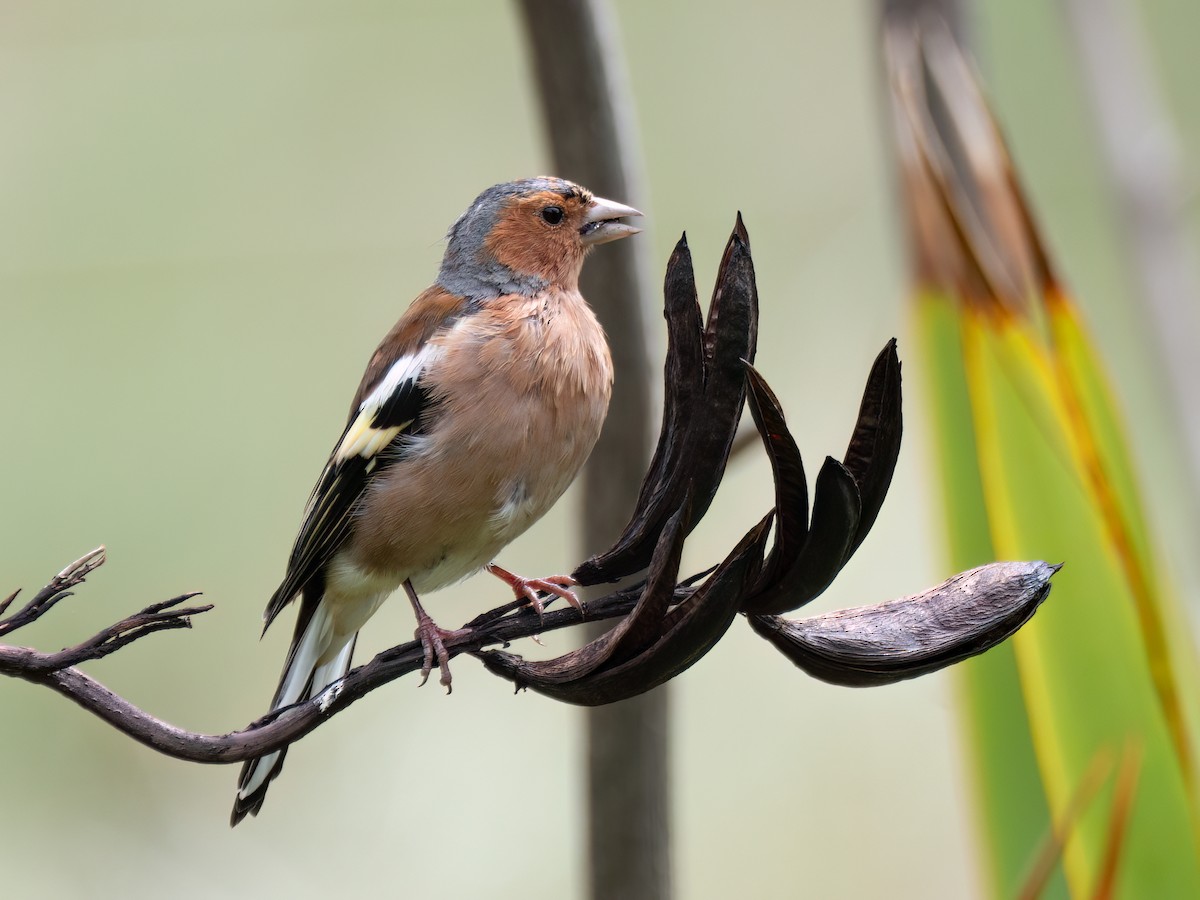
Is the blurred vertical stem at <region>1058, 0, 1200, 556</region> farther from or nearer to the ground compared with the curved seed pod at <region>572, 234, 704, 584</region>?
farther from the ground

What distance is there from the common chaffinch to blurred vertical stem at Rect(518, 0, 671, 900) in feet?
0.17

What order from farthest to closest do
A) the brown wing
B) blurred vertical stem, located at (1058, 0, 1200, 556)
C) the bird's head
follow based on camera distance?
blurred vertical stem, located at (1058, 0, 1200, 556), the bird's head, the brown wing

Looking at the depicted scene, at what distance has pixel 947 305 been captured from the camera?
5.42ft

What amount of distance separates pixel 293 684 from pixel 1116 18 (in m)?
2.37

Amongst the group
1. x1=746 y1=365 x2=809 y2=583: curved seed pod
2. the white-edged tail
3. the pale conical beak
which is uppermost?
the pale conical beak

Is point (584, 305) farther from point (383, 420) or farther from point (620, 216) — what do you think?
point (383, 420)

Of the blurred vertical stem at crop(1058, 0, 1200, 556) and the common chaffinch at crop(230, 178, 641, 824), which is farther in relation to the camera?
the blurred vertical stem at crop(1058, 0, 1200, 556)

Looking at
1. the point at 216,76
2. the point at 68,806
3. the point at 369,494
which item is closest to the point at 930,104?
the point at 369,494

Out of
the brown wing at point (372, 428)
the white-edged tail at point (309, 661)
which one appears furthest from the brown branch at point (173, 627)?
the white-edged tail at point (309, 661)

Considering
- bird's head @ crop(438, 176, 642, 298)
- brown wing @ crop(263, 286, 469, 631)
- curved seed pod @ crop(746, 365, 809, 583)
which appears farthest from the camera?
bird's head @ crop(438, 176, 642, 298)

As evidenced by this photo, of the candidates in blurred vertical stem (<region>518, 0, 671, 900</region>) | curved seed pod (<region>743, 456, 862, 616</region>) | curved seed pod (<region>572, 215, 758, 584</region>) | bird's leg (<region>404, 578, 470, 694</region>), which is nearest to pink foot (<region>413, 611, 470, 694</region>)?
bird's leg (<region>404, 578, 470, 694</region>)

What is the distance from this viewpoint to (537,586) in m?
1.59

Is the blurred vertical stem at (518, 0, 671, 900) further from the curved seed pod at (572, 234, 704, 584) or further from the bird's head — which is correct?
the curved seed pod at (572, 234, 704, 584)

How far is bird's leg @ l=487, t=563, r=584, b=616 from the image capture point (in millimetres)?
1305
